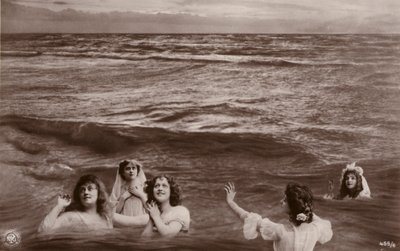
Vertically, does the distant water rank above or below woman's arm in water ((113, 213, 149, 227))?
above

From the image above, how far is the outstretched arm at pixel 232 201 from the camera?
4316mm

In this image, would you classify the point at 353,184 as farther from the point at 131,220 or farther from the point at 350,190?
the point at 131,220

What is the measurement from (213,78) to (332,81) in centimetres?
90

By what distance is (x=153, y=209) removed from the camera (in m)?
4.33

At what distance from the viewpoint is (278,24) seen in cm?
456

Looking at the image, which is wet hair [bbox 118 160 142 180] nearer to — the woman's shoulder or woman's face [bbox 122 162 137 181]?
woman's face [bbox 122 162 137 181]

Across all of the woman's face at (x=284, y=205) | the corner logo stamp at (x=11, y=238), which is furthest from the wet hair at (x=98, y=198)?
the woman's face at (x=284, y=205)

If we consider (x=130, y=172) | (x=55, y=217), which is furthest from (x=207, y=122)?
(x=55, y=217)

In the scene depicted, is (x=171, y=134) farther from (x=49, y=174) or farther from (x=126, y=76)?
(x=49, y=174)

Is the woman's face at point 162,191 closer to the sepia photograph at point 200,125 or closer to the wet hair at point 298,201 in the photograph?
the sepia photograph at point 200,125

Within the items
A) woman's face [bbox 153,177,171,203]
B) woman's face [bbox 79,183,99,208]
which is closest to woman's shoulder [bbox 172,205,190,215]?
woman's face [bbox 153,177,171,203]

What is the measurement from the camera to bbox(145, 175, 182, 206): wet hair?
434 centimetres

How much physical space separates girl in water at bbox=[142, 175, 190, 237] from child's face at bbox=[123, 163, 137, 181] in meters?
0.13

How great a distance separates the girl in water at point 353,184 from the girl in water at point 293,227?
10.3 inches
